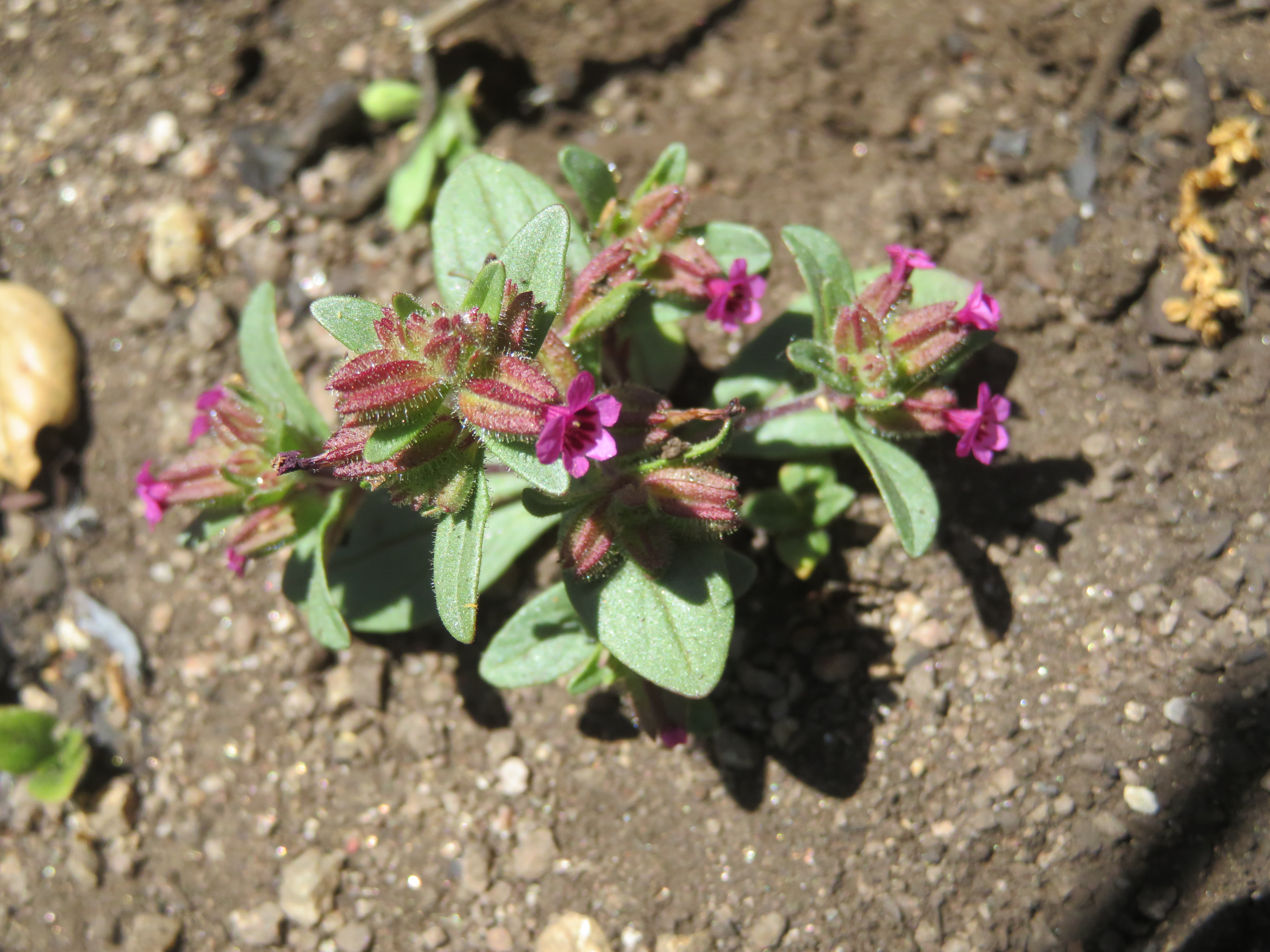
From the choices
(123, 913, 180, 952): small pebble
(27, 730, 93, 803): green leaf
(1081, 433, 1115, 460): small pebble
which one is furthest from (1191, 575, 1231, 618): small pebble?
(27, 730, 93, 803): green leaf

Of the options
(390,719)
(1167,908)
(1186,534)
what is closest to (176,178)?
(390,719)

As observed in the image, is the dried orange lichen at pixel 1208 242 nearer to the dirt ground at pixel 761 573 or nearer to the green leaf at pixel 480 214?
the dirt ground at pixel 761 573

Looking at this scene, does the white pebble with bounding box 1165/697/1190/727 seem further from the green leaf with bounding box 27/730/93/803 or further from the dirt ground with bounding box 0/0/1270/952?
the green leaf with bounding box 27/730/93/803

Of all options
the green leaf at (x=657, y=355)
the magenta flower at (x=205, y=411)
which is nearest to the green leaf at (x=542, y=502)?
the green leaf at (x=657, y=355)

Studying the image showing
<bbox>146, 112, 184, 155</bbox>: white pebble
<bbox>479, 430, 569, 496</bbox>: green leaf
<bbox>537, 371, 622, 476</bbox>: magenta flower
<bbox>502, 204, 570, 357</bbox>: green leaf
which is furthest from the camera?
<bbox>146, 112, 184, 155</bbox>: white pebble

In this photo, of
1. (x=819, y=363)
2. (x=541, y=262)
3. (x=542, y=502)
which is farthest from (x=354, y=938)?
(x=819, y=363)

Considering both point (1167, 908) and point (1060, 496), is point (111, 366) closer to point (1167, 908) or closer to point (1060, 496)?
point (1060, 496)

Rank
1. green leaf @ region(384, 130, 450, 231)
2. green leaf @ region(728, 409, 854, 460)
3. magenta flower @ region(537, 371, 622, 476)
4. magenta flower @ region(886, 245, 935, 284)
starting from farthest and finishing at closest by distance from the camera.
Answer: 1. green leaf @ region(384, 130, 450, 231)
2. green leaf @ region(728, 409, 854, 460)
3. magenta flower @ region(886, 245, 935, 284)
4. magenta flower @ region(537, 371, 622, 476)
